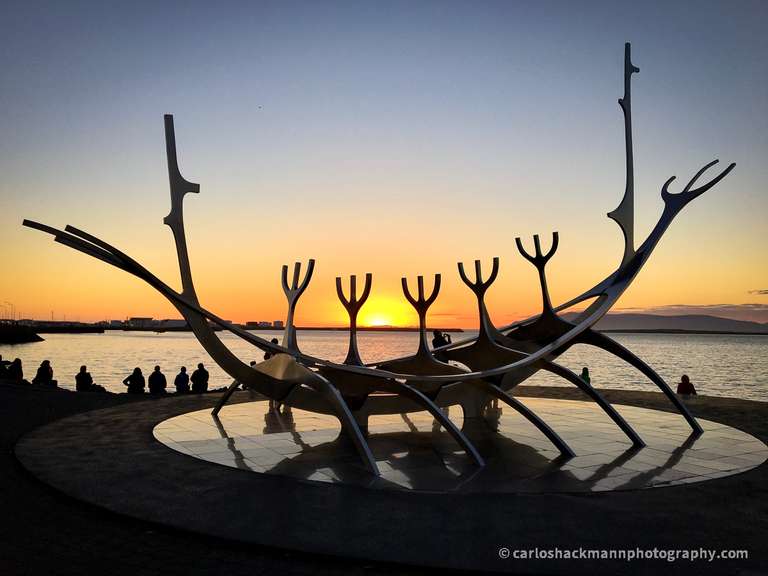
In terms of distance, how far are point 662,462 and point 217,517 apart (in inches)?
273

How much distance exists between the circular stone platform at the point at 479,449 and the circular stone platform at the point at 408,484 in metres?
0.04

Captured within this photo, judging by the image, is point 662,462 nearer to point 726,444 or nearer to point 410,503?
point 726,444

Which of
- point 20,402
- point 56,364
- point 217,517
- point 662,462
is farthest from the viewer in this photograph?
point 56,364

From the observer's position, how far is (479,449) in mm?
11242

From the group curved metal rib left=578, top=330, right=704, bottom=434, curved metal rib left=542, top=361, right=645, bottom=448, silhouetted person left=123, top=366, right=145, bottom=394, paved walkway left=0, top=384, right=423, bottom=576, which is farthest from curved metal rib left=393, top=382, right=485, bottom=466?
silhouetted person left=123, top=366, right=145, bottom=394

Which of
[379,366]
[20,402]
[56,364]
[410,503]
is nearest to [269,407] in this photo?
[379,366]

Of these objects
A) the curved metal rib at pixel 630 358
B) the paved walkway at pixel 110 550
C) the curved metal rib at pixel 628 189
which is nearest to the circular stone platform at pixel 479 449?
the curved metal rib at pixel 630 358

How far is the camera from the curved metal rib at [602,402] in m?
11.4

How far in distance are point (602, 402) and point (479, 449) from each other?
8.71ft

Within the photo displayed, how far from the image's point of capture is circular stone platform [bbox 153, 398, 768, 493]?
29.6 feet

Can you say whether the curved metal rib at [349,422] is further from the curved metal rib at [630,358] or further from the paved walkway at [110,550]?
the curved metal rib at [630,358]

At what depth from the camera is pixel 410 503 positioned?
777cm

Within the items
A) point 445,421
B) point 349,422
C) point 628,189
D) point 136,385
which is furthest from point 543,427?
point 136,385

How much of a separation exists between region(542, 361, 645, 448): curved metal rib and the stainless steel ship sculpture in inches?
0.9
